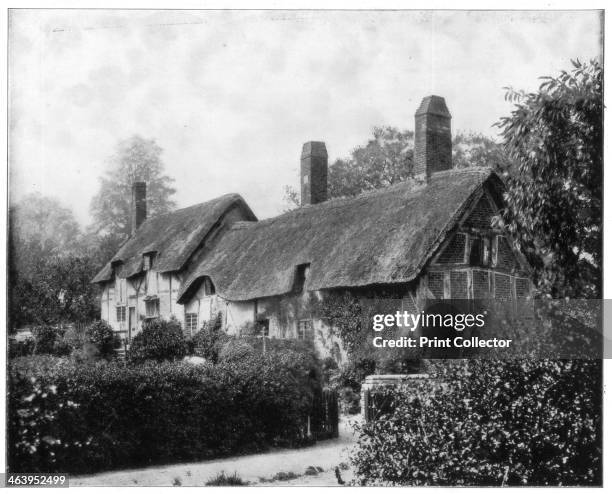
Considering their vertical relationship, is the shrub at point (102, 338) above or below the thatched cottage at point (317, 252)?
below

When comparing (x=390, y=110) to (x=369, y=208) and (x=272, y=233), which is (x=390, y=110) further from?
(x=272, y=233)

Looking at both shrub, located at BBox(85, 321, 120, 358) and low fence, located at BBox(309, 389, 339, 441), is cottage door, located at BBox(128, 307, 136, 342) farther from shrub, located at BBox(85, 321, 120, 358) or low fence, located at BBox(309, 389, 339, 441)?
low fence, located at BBox(309, 389, 339, 441)

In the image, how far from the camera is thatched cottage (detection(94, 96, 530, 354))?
15828 mm

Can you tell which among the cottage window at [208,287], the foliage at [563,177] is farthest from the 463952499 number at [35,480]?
the cottage window at [208,287]

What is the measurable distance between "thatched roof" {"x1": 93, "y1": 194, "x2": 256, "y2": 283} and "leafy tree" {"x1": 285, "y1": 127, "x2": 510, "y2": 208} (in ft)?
10.4

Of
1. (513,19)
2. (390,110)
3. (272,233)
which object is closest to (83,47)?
(390,110)

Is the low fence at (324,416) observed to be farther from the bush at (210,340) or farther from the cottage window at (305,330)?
the bush at (210,340)

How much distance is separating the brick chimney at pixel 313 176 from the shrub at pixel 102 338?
7294mm

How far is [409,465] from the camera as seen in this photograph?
8.34 metres

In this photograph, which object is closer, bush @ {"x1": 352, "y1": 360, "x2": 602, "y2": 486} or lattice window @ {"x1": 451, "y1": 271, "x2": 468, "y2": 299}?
bush @ {"x1": 352, "y1": 360, "x2": 602, "y2": 486}

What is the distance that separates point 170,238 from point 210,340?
17.9 ft

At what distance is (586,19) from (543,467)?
221 inches

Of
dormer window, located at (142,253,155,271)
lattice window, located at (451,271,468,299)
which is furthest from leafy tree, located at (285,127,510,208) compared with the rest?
lattice window, located at (451,271,468,299)

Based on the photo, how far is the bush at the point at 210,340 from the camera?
1817cm
